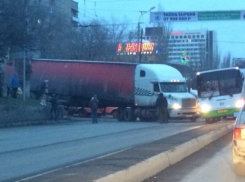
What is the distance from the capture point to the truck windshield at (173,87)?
141 ft

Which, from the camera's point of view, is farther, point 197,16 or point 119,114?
point 119,114

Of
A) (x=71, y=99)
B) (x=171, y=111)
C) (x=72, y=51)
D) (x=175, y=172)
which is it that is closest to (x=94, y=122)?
(x=171, y=111)

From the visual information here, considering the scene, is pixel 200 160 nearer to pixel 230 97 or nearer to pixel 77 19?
pixel 230 97

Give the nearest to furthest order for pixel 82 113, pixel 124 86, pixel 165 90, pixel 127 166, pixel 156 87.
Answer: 1. pixel 127 166
2. pixel 156 87
3. pixel 165 90
4. pixel 124 86
5. pixel 82 113

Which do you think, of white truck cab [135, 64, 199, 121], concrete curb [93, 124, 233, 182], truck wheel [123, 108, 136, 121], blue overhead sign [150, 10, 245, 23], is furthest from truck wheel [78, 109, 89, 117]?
concrete curb [93, 124, 233, 182]

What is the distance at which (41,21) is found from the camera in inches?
2047

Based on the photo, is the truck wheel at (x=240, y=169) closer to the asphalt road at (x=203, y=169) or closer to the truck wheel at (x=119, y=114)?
the asphalt road at (x=203, y=169)

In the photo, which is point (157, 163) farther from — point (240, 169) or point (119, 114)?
point (119, 114)

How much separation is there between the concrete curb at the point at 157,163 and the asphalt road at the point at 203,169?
147 mm

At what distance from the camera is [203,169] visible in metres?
14.6

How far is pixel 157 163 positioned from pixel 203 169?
1301 mm

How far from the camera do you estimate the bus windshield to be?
124ft

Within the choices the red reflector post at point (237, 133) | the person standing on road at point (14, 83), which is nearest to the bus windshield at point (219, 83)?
the person standing on road at point (14, 83)

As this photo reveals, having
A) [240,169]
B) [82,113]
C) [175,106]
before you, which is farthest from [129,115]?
[240,169]
